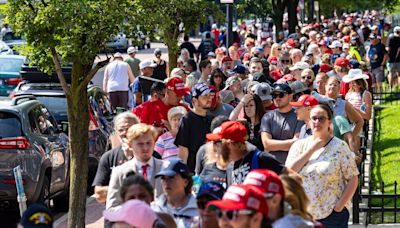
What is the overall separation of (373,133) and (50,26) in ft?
33.8

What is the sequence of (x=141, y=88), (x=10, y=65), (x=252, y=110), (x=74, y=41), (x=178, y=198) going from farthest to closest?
(x=10, y=65) < (x=141, y=88) < (x=74, y=41) < (x=252, y=110) < (x=178, y=198)

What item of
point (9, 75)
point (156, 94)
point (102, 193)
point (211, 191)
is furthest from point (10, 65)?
point (211, 191)

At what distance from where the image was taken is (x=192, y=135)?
1140 centimetres

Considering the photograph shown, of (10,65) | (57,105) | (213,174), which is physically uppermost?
(213,174)

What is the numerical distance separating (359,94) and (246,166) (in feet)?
22.9

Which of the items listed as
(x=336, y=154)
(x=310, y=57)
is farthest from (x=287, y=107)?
(x=310, y=57)

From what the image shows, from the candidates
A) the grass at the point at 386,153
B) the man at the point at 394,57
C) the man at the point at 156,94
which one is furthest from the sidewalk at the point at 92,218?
the man at the point at 394,57

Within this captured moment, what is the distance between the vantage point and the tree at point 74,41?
1255 cm

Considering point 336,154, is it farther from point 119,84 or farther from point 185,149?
point 119,84

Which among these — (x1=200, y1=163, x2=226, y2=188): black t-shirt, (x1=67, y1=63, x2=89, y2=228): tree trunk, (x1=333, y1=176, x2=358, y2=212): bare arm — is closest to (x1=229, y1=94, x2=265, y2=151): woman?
(x1=67, y1=63, x2=89, y2=228): tree trunk

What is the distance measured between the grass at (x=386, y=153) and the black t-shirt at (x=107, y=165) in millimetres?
4818

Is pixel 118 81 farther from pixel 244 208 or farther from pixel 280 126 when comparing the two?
pixel 244 208

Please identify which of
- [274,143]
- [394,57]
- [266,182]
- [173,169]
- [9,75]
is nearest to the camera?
[266,182]

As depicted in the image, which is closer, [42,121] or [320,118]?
[320,118]
